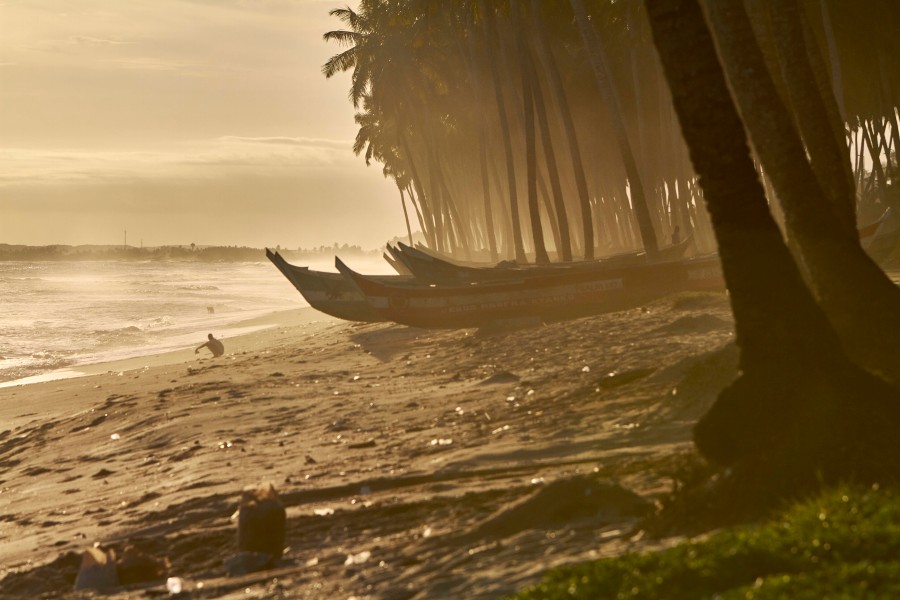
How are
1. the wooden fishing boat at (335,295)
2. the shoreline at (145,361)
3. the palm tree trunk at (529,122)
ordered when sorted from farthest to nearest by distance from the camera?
the palm tree trunk at (529,122) → the wooden fishing boat at (335,295) → the shoreline at (145,361)

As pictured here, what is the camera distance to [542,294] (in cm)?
2422

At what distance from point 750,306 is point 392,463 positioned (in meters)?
4.39

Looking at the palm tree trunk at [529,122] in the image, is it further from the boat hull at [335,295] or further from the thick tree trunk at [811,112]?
the thick tree trunk at [811,112]

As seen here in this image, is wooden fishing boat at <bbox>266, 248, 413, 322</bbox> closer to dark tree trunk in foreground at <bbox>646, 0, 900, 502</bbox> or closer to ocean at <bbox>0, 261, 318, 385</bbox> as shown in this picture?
ocean at <bbox>0, 261, 318, 385</bbox>

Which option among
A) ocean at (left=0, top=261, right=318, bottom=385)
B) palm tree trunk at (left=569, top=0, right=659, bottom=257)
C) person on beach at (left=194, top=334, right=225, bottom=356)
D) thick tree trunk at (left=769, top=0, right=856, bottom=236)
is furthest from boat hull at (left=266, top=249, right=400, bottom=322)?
thick tree trunk at (left=769, top=0, right=856, bottom=236)

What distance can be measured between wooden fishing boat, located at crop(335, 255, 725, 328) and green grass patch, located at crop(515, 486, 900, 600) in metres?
18.1

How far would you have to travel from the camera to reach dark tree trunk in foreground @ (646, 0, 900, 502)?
7.05 m

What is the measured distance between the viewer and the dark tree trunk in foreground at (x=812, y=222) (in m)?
8.93

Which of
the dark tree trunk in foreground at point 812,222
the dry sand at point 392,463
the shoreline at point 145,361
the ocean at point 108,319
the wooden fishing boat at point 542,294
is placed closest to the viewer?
the dry sand at point 392,463

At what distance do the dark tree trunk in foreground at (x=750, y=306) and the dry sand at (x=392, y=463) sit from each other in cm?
99

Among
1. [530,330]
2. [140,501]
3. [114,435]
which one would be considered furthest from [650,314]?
[140,501]

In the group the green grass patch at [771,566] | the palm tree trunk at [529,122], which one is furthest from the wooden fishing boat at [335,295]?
the green grass patch at [771,566]

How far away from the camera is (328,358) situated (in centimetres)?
2278

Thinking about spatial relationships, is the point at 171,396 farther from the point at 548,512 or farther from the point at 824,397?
the point at 824,397
